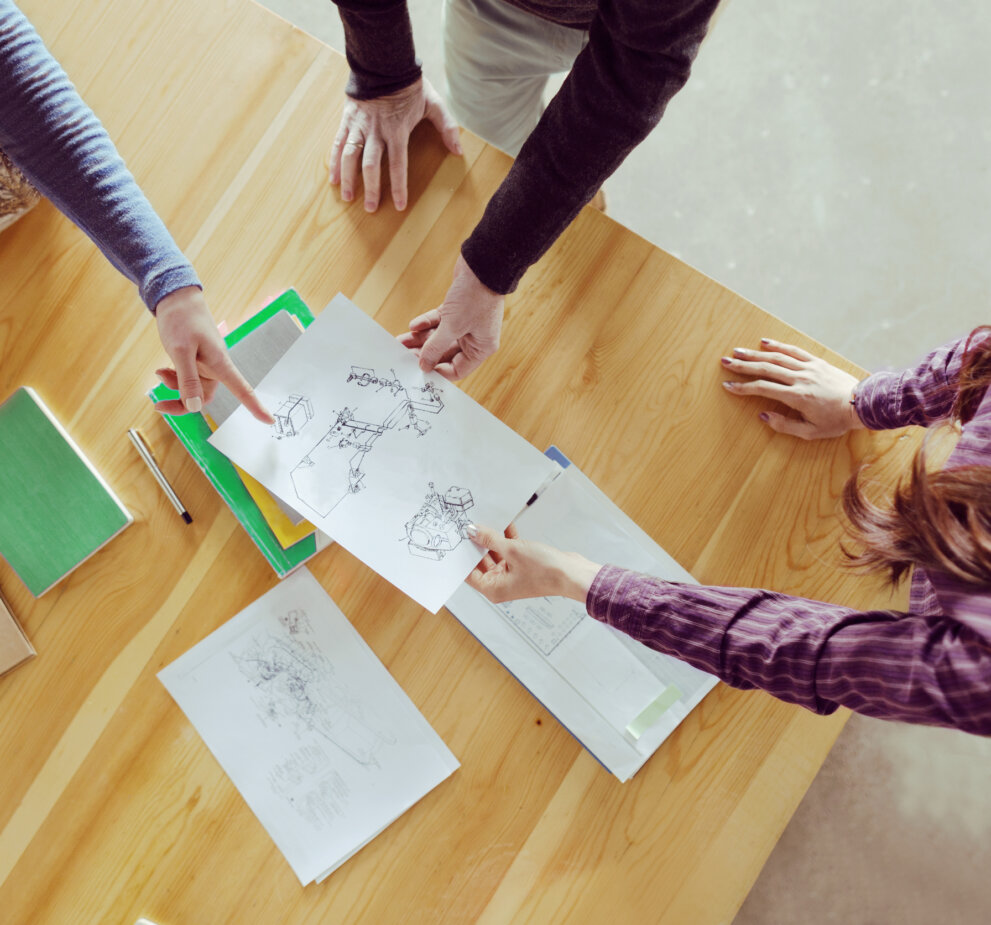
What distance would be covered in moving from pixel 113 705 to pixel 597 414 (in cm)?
64

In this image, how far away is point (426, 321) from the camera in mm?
802

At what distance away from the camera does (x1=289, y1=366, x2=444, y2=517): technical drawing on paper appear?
769 millimetres

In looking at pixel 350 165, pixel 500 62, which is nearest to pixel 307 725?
pixel 350 165

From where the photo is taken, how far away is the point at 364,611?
810 millimetres

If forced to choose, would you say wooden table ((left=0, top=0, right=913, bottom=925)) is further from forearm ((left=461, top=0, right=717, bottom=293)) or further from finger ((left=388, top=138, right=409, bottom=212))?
forearm ((left=461, top=0, right=717, bottom=293))

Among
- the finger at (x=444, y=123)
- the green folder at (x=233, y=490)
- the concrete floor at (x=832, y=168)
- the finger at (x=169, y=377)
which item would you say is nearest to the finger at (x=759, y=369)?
the finger at (x=444, y=123)

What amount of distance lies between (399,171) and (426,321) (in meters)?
0.19

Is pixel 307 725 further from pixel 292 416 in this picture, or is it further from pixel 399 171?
pixel 399 171

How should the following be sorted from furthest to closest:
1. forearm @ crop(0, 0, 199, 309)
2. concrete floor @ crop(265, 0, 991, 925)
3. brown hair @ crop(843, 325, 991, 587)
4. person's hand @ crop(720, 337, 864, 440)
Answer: concrete floor @ crop(265, 0, 991, 925), person's hand @ crop(720, 337, 864, 440), forearm @ crop(0, 0, 199, 309), brown hair @ crop(843, 325, 991, 587)

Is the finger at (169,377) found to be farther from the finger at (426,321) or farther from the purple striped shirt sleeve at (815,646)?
the purple striped shirt sleeve at (815,646)

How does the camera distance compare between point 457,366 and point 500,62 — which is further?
point 500,62

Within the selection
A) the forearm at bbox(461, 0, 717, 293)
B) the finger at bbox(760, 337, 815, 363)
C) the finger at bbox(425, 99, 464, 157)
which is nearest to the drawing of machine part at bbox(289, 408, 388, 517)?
the forearm at bbox(461, 0, 717, 293)

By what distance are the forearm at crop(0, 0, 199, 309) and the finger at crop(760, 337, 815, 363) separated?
65cm

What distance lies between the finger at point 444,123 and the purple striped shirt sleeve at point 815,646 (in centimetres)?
53
